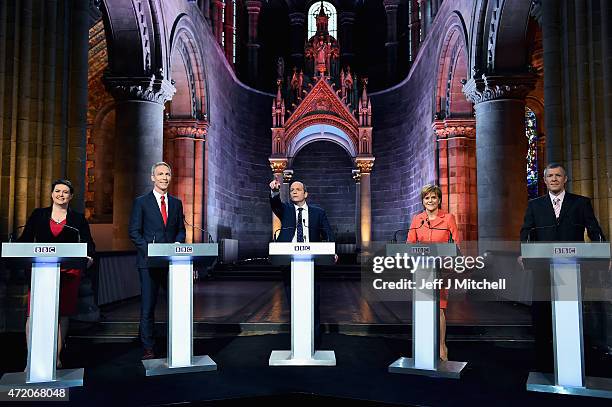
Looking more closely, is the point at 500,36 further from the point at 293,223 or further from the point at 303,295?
the point at 303,295

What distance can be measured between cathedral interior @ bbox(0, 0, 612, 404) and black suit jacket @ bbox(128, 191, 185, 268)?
1.59 metres

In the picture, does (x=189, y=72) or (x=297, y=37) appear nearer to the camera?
(x=189, y=72)

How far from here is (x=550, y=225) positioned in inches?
156

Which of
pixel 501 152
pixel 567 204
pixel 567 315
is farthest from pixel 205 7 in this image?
pixel 567 315

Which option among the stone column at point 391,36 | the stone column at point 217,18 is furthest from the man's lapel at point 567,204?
the stone column at point 391,36

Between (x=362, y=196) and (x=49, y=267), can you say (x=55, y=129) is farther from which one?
(x=362, y=196)

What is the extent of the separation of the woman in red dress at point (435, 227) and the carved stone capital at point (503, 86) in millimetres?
5631

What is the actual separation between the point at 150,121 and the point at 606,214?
7.70 m

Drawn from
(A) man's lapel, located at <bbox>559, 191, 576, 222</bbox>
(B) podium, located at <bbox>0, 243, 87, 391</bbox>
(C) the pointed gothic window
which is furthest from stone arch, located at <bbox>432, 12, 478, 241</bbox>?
(B) podium, located at <bbox>0, 243, 87, 391</bbox>

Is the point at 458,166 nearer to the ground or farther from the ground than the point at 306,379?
farther from the ground

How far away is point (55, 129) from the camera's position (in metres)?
6.21

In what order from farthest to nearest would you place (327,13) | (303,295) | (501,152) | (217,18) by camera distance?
(327,13) → (217,18) → (501,152) → (303,295)

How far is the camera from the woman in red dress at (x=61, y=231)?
389cm

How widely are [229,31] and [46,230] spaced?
51.8 ft
